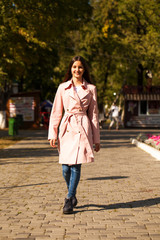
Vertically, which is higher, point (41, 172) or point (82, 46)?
point (82, 46)

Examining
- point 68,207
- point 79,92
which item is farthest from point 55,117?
point 68,207

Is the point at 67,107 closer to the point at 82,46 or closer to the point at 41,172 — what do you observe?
the point at 41,172

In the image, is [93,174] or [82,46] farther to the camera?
[82,46]

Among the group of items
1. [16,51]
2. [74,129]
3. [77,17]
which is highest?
[77,17]

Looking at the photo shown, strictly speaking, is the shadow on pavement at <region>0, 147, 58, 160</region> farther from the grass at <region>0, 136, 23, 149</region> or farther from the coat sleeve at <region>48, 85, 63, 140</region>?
the coat sleeve at <region>48, 85, 63, 140</region>

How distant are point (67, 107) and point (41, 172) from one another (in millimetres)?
4505

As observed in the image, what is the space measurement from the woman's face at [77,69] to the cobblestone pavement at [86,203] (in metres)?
1.71

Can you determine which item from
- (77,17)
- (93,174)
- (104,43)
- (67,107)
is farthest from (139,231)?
(104,43)

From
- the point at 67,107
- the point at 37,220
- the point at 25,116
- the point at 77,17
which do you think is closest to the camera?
the point at 37,220

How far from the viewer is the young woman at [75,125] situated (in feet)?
20.1

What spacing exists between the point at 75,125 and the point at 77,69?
2.31 feet

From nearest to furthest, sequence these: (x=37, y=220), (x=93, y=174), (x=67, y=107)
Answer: (x=37, y=220) → (x=67, y=107) → (x=93, y=174)

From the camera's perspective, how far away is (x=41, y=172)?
416 inches

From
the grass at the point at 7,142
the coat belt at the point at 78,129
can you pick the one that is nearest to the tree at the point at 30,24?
the grass at the point at 7,142
